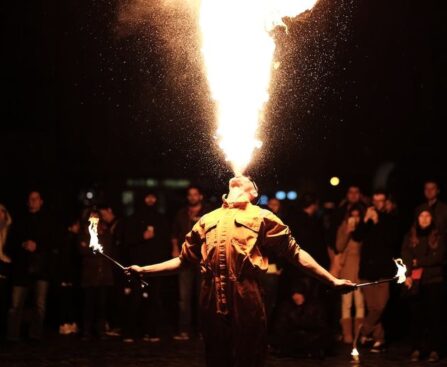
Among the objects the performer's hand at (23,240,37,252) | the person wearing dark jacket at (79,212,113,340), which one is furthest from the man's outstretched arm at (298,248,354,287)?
the performer's hand at (23,240,37,252)

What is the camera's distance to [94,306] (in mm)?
11414

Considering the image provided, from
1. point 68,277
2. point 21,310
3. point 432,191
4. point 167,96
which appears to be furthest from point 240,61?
point 167,96

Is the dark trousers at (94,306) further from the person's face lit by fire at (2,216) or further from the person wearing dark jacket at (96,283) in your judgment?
the person's face lit by fire at (2,216)

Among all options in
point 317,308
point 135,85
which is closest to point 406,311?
point 317,308

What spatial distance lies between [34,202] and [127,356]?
8.36 ft

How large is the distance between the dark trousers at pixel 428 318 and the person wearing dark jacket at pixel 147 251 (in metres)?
3.15

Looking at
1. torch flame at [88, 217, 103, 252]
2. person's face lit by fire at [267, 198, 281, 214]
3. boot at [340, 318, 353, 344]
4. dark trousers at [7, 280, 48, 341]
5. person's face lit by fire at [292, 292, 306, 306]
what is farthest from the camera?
person's face lit by fire at [267, 198, 281, 214]

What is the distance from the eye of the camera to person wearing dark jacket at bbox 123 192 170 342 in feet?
36.9

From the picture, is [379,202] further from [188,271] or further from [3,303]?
[3,303]

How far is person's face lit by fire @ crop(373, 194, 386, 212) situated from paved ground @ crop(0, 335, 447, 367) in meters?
1.62

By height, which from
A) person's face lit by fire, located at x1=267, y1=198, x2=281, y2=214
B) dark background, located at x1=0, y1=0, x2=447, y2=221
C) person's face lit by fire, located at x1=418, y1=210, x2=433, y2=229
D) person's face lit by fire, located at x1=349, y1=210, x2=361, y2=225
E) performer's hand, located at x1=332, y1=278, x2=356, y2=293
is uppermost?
dark background, located at x1=0, y1=0, x2=447, y2=221

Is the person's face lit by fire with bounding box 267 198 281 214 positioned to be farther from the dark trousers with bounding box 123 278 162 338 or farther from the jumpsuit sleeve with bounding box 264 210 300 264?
the jumpsuit sleeve with bounding box 264 210 300 264

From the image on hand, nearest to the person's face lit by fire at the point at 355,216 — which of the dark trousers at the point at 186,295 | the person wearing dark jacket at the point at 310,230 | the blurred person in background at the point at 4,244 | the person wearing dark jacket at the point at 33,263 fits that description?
the person wearing dark jacket at the point at 310,230

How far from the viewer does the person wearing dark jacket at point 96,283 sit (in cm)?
1131
